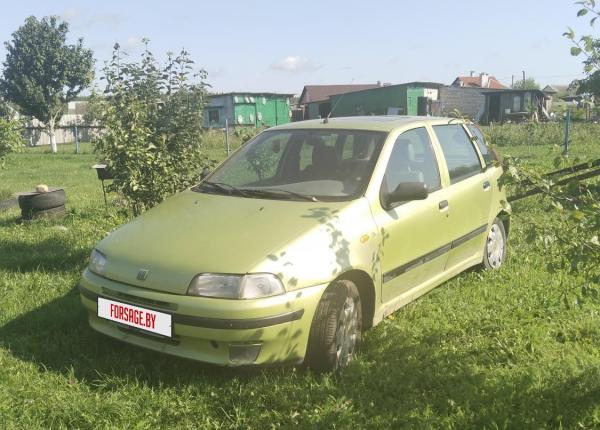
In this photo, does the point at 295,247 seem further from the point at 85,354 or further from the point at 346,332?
the point at 85,354

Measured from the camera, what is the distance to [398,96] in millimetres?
41031

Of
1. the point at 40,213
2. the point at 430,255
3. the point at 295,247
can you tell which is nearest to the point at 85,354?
the point at 295,247

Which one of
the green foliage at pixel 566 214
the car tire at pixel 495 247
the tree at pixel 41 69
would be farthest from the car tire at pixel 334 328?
the tree at pixel 41 69

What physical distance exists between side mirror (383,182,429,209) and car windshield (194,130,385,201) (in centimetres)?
21

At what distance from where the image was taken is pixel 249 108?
143ft

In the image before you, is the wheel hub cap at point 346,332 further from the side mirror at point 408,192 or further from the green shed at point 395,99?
the green shed at point 395,99

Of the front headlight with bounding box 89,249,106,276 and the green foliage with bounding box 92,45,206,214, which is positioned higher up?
the green foliage with bounding box 92,45,206,214

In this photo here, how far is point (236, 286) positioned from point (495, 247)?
10.8 feet

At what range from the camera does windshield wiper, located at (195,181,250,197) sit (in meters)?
4.02

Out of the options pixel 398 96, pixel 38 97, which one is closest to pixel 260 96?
pixel 398 96

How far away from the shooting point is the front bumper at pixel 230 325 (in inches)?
117

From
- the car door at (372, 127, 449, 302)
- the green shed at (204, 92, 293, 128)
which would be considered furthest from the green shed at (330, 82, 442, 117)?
the car door at (372, 127, 449, 302)

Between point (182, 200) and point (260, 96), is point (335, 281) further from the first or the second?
point (260, 96)

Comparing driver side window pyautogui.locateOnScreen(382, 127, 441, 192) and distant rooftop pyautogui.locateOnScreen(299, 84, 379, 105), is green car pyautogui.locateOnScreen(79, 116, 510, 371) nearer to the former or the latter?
driver side window pyautogui.locateOnScreen(382, 127, 441, 192)
